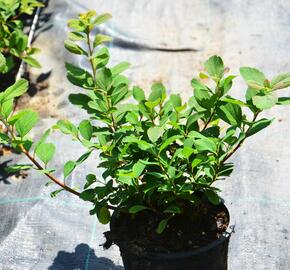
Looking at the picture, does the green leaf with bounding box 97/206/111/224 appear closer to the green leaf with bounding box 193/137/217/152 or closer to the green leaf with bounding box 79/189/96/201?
the green leaf with bounding box 79/189/96/201

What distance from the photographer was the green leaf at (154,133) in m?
1.45

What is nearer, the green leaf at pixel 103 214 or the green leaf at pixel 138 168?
the green leaf at pixel 138 168

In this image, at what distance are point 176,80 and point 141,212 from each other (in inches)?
57.9

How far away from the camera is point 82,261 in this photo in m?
2.14

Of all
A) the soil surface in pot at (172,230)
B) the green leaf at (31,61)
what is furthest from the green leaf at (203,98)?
the green leaf at (31,61)

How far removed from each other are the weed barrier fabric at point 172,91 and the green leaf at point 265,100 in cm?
88

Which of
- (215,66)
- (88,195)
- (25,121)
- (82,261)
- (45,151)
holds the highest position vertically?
(215,66)

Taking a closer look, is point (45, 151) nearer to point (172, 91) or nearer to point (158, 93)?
point (158, 93)

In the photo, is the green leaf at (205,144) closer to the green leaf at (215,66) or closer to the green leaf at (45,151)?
the green leaf at (215,66)

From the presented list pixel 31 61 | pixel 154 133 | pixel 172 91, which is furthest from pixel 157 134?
pixel 31 61

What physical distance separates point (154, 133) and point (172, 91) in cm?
162

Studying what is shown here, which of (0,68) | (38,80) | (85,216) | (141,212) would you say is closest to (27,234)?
(85,216)

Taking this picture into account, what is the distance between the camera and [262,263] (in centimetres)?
205

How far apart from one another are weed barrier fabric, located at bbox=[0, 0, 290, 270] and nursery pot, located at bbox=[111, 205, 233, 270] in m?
0.38
